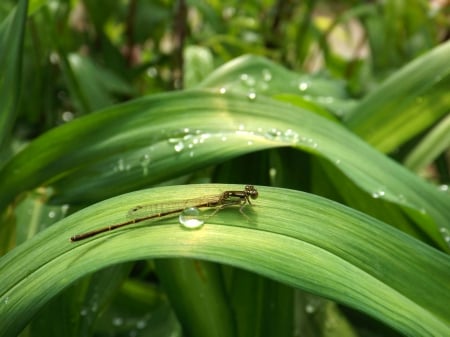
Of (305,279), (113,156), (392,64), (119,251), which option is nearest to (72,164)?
(113,156)

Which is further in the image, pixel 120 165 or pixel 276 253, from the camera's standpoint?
pixel 120 165

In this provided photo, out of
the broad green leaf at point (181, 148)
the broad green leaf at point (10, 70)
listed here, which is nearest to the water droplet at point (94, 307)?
the broad green leaf at point (181, 148)

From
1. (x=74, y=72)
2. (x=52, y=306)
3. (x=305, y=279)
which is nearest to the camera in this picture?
(x=305, y=279)

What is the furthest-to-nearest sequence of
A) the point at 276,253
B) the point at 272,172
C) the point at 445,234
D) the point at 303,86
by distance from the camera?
the point at 303,86 < the point at 272,172 < the point at 445,234 < the point at 276,253

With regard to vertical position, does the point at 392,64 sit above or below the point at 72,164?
above

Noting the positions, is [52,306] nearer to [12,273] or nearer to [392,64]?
[12,273]

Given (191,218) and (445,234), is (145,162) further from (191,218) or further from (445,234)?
(445,234)

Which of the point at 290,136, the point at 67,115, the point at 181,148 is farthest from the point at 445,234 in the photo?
the point at 67,115
